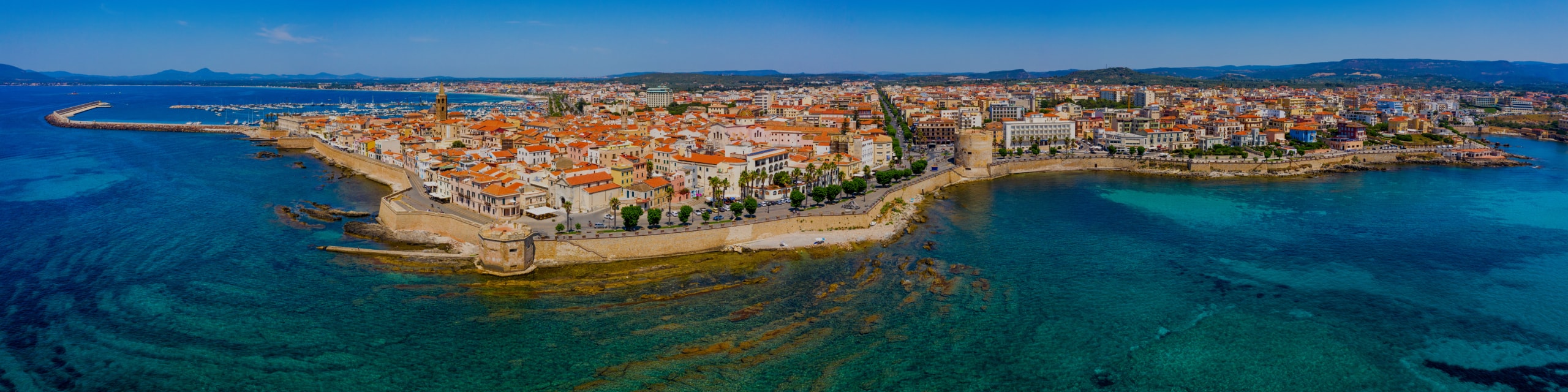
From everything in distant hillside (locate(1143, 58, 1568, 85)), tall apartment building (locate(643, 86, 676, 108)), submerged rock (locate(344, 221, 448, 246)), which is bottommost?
submerged rock (locate(344, 221, 448, 246))

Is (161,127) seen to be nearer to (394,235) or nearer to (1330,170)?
(394,235)

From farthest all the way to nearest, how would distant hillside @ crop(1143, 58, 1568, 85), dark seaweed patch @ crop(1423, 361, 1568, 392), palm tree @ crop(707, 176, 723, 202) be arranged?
distant hillside @ crop(1143, 58, 1568, 85)
palm tree @ crop(707, 176, 723, 202)
dark seaweed patch @ crop(1423, 361, 1568, 392)

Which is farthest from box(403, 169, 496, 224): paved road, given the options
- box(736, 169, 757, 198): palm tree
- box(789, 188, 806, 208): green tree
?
box(789, 188, 806, 208): green tree

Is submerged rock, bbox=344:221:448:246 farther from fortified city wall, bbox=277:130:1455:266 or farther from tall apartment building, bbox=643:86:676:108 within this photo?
tall apartment building, bbox=643:86:676:108

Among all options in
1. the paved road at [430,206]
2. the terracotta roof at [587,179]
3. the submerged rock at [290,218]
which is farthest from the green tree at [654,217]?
the submerged rock at [290,218]

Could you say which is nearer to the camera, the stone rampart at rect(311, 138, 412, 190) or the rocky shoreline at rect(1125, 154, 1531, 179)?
the stone rampart at rect(311, 138, 412, 190)

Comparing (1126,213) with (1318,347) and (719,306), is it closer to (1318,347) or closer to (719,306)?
(1318,347)
